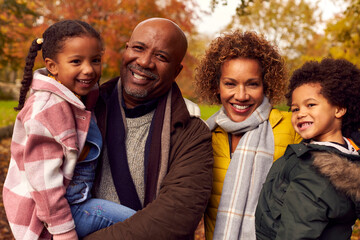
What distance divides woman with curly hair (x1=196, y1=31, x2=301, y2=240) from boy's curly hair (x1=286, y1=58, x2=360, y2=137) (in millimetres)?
384

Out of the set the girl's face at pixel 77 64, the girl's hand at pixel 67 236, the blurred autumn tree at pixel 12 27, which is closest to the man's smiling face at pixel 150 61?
the girl's face at pixel 77 64

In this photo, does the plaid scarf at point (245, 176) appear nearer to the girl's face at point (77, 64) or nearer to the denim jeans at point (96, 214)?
the denim jeans at point (96, 214)

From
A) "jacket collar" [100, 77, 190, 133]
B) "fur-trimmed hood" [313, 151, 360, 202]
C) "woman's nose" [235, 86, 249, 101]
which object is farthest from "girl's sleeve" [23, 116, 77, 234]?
"fur-trimmed hood" [313, 151, 360, 202]

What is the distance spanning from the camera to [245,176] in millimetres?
2482

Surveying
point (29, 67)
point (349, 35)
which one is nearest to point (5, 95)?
point (349, 35)

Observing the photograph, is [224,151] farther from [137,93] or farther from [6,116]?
[6,116]

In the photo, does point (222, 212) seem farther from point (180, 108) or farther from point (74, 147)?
point (74, 147)

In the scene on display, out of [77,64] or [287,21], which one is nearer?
[77,64]

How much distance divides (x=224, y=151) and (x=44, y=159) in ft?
4.32

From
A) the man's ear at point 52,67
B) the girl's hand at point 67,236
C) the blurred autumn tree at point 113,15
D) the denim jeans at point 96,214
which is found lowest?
the girl's hand at point 67,236

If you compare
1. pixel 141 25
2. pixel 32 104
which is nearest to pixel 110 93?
pixel 141 25

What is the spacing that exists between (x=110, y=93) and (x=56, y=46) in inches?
21.8

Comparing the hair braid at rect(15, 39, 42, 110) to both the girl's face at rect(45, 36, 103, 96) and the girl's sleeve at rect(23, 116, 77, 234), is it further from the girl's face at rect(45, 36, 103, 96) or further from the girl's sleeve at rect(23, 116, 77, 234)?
the girl's sleeve at rect(23, 116, 77, 234)

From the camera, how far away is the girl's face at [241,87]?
2.57m
